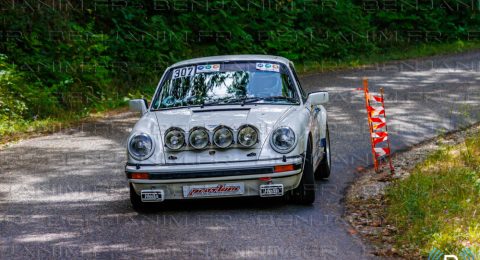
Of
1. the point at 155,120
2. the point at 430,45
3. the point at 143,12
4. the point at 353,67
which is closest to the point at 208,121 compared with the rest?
the point at 155,120

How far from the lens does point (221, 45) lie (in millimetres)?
24641

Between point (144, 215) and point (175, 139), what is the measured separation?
900 millimetres

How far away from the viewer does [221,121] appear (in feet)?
28.4

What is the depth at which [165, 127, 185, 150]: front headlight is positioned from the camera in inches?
336

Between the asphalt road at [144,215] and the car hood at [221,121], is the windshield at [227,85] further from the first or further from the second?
the asphalt road at [144,215]

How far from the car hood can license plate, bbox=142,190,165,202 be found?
344 millimetres

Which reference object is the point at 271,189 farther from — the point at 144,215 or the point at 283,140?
the point at 144,215

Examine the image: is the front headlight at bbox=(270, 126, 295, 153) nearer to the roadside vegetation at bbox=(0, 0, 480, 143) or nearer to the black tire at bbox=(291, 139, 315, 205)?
the black tire at bbox=(291, 139, 315, 205)

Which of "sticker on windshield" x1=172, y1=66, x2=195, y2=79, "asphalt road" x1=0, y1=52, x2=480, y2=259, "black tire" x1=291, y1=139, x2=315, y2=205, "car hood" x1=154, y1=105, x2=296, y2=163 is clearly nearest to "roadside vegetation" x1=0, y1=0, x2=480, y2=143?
"asphalt road" x1=0, y1=52, x2=480, y2=259

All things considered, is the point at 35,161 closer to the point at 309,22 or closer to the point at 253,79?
the point at 253,79

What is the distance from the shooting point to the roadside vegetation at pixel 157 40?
17.7 metres

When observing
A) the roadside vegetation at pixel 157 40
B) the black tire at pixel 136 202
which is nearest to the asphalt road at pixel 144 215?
the black tire at pixel 136 202

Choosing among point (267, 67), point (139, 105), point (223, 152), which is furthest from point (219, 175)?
point (267, 67)

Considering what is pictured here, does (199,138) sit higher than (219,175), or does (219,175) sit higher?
(199,138)
